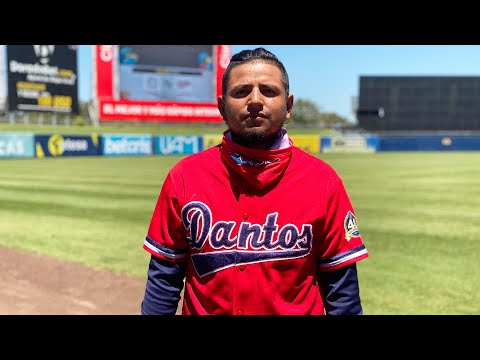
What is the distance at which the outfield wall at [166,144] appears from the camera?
26172 mm

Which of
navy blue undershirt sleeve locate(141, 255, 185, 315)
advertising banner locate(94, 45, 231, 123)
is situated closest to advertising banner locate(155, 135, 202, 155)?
advertising banner locate(94, 45, 231, 123)

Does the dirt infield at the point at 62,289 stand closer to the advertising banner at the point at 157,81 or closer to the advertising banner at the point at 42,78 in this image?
the advertising banner at the point at 42,78

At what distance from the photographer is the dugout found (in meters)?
48.7

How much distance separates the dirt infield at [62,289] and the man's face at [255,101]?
116 inches

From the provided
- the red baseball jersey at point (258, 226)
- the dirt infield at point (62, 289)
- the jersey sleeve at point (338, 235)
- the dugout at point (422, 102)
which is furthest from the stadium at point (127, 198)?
the dugout at point (422, 102)

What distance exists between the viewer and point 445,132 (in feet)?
158

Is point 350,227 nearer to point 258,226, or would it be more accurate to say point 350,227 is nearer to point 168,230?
point 258,226

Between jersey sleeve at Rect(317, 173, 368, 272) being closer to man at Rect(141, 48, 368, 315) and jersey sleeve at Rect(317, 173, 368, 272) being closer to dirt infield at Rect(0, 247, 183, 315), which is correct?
man at Rect(141, 48, 368, 315)

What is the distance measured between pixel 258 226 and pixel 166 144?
3313 cm

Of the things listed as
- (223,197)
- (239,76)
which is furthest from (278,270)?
(239,76)

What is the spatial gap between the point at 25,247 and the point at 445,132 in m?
48.1

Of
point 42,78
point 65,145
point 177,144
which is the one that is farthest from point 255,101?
point 42,78
